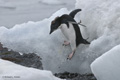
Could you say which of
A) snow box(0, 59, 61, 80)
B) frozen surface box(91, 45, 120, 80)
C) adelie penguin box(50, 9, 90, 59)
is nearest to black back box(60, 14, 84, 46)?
adelie penguin box(50, 9, 90, 59)

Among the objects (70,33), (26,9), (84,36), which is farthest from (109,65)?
(26,9)

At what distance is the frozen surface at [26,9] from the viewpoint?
613 centimetres

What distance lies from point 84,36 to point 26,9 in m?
2.70

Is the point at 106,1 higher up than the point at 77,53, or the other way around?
the point at 106,1

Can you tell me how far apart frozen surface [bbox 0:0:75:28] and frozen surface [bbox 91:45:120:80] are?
10.2 feet

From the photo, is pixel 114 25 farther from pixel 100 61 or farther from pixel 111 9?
pixel 100 61

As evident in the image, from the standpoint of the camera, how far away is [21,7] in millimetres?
6996

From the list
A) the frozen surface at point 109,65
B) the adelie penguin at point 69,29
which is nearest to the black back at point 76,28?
the adelie penguin at point 69,29

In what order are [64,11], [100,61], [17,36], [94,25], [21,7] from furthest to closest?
[21,7], [64,11], [17,36], [94,25], [100,61]

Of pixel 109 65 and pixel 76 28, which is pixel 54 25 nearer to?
pixel 76 28

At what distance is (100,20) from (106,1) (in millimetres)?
292

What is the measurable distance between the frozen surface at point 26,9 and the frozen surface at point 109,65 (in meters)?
3.11

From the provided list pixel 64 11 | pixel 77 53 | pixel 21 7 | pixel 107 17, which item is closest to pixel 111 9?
pixel 107 17

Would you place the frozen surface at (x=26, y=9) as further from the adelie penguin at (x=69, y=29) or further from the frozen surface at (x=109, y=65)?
the frozen surface at (x=109, y=65)
